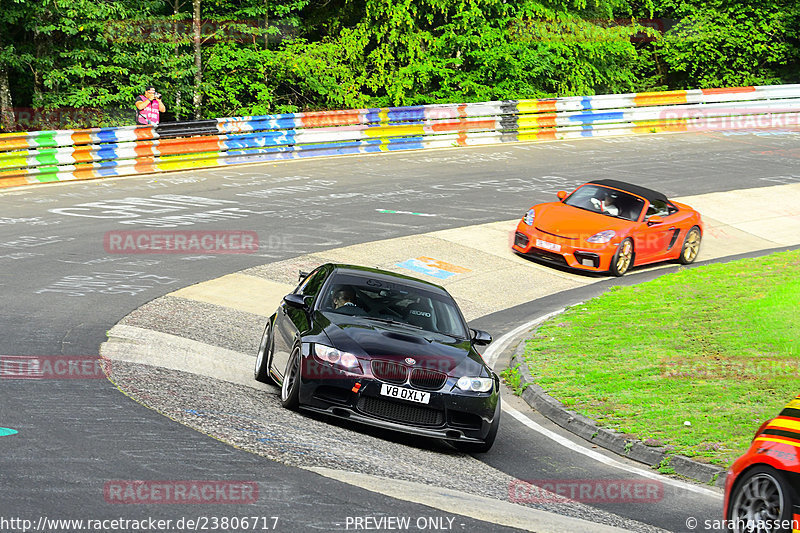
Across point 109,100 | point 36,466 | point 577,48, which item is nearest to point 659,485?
point 36,466

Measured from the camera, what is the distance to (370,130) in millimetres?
30375

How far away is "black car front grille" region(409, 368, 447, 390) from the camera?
30.0ft

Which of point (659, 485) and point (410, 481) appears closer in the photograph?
point (410, 481)

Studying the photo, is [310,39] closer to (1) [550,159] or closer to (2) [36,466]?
(1) [550,159]

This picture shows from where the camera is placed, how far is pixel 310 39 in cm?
3962

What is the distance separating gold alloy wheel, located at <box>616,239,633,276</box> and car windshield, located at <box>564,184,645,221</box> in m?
0.54

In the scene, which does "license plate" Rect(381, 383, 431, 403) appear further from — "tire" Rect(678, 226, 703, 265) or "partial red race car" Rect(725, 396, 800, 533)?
"tire" Rect(678, 226, 703, 265)

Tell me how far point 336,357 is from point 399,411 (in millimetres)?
742

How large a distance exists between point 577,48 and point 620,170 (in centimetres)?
1170

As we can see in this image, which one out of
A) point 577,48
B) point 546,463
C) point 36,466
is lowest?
point 546,463

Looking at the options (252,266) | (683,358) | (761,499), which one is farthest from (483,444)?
(252,266)

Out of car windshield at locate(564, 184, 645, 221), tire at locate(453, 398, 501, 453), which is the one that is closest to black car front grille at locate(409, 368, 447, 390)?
tire at locate(453, 398, 501, 453)

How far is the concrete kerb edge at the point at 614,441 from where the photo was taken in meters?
9.00

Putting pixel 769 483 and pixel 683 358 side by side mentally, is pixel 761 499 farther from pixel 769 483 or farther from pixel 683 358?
pixel 683 358
